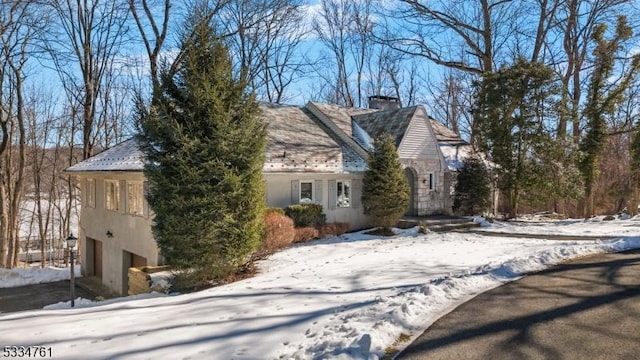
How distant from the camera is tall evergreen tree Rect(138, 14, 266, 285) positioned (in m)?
9.52

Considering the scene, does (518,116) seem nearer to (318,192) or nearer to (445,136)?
(445,136)

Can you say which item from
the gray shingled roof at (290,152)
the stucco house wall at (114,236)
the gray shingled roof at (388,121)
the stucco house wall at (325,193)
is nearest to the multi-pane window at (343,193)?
the stucco house wall at (325,193)

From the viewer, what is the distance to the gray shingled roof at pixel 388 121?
779 inches

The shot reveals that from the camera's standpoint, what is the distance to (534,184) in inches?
725

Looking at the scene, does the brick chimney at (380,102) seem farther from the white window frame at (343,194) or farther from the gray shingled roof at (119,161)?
the gray shingled roof at (119,161)

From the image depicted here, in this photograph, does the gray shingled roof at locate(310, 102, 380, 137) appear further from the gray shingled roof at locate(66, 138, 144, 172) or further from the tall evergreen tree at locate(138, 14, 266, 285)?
the tall evergreen tree at locate(138, 14, 266, 285)

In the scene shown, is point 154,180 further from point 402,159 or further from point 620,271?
point 402,159

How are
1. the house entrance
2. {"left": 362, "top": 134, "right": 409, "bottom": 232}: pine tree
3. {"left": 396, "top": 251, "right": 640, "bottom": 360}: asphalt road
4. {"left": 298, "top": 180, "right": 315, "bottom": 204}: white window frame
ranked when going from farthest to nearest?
the house entrance < {"left": 298, "top": 180, "right": 315, "bottom": 204}: white window frame < {"left": 362, "top": 134, "right": 409, "bottom": 232}: pine tree < {"left": 396, "top": 251, "right": 640, "bottom": 360}: asphalt road

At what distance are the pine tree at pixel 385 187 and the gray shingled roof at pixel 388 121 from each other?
2.74 metres

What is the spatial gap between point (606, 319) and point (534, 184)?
13869 millimetres

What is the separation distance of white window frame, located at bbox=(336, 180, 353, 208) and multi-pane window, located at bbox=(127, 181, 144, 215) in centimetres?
731

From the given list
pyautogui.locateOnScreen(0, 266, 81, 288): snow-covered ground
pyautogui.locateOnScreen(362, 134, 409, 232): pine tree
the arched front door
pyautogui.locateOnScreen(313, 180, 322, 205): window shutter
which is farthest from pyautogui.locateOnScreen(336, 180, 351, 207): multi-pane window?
pyautogui.locateOnScreen(0, 266, 81, 288): snow-covered ground

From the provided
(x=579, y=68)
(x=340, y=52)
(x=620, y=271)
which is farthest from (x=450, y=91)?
(x=620, y=271)

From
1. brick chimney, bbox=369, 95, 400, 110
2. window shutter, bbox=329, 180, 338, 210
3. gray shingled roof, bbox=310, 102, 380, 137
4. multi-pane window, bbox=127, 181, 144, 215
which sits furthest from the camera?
brick chimney, bbox=369, 95, 400, 110
